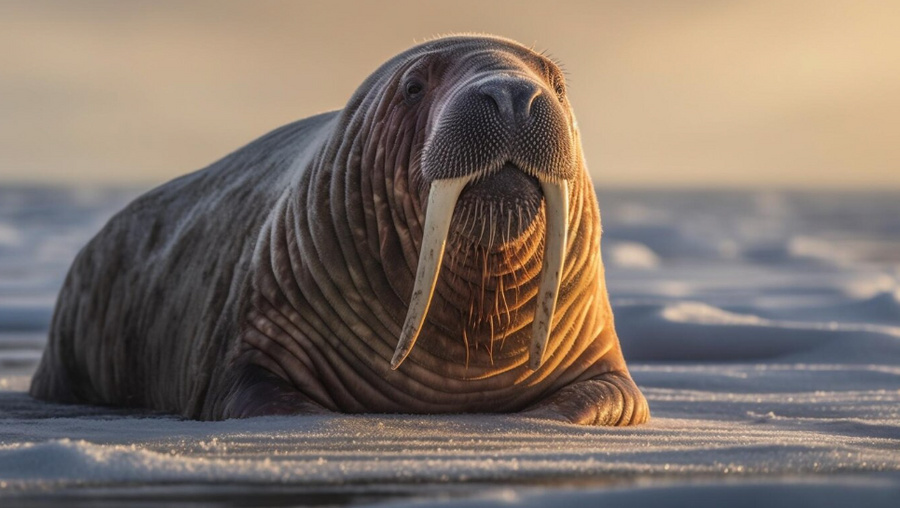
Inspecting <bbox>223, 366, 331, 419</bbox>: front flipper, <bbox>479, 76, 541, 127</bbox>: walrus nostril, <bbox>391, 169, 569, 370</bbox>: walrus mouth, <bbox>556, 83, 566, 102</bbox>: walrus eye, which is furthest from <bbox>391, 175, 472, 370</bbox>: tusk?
<bbox>556, 83, 566, 102</bbox>: walrus eye

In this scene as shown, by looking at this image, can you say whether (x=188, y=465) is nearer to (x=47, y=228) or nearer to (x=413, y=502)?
(x=413, y=502)

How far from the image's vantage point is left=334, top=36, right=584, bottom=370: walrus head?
4930 mm

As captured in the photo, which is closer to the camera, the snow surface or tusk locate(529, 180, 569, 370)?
the snow surface

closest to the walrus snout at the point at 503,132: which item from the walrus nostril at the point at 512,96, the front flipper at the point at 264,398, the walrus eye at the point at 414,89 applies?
the walrus nostril at the point at 512,96

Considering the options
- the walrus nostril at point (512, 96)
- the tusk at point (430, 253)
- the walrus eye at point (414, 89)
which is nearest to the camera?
the walrus nostril at point (512, 96)

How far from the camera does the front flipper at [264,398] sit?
5.38 metres

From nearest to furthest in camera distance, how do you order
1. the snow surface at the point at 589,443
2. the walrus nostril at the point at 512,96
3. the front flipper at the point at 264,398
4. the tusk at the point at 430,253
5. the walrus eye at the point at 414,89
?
the snow surface at the point at 589,443, the walrus nostril at the point at 512,96, the tusk at the point at 430,253, the front flipper at the point at 264,398, the walrus eye at the point at 414,89

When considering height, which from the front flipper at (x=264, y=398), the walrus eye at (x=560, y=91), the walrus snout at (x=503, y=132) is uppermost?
the walrus eye at (x=560, y=91)

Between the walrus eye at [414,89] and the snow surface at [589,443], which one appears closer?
the snow surface at [589,443]

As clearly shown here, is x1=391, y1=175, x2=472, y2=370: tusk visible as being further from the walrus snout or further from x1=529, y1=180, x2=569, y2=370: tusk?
x1=529, y1=180, x2=569, y2=370: tusk

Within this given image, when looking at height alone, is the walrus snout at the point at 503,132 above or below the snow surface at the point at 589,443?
above

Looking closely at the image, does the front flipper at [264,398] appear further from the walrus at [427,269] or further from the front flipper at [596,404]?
the front flipper at [596,404]

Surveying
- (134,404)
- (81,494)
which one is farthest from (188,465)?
(134,404)

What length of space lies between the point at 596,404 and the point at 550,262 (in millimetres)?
621
